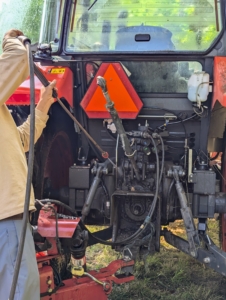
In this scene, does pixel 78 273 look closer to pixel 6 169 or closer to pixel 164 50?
pixel 6 169

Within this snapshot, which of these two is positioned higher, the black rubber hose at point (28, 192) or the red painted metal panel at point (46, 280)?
the black rubber hose at point (28, 192)

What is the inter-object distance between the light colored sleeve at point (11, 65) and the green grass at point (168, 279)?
189cm

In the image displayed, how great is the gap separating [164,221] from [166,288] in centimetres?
62

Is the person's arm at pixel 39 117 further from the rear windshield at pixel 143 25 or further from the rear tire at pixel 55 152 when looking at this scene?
the rear windshield at pixel 143 25

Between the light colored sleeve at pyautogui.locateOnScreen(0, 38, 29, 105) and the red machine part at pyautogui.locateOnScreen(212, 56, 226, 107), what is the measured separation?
4.00 feet

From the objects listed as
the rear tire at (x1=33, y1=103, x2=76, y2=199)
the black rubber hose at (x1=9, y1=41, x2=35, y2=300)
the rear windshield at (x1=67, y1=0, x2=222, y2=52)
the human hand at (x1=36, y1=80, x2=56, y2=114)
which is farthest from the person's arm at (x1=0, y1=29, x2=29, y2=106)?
the rear windshield at (x1=67, y1=0, x2=222, y2=52)

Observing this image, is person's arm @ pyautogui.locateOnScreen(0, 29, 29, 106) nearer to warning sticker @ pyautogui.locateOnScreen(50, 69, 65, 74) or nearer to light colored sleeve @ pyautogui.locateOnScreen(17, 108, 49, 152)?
light colored sleeve @ pyautogui.locateOnScreen(17, 108, 49, 152)

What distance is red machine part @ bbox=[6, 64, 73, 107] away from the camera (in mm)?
3062

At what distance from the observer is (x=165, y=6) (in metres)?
3.26

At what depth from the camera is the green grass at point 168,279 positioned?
3.43 m

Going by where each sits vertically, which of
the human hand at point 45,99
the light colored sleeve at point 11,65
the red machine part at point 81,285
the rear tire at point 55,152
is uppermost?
the light colored sleeve at point 11,65

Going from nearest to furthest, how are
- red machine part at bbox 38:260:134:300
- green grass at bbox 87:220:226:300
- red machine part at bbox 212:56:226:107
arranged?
1. red machine part at bbox 38:260:134:300
2. red machine part at bbox 212:56:226:107
3. green grass at bbox 87:220:226:300

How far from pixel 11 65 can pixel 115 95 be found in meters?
1.10

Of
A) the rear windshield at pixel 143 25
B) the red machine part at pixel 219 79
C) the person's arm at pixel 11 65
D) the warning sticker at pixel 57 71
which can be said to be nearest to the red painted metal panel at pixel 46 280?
the person's arm at pixel 11 65
